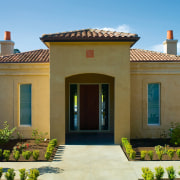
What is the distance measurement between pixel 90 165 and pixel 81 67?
456 cm

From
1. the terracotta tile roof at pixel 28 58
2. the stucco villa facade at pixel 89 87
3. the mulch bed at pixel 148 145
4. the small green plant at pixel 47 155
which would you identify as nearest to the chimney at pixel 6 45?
the stucco villa facade at pixel 89 87

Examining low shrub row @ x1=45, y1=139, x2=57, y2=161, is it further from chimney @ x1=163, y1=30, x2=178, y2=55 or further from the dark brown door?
chimney @ x1=163, y1=30, x2=178, y2=55

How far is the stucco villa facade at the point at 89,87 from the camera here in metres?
10.4

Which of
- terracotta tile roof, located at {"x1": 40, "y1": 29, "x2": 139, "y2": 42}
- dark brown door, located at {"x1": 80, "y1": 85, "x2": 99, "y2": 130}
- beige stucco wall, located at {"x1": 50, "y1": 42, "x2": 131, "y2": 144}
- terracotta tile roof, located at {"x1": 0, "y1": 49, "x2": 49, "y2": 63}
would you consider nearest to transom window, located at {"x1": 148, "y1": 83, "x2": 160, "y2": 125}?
beige stucco wall, located at {"x1": 50, "y1": 42, "x2": 131, "y2": 144}

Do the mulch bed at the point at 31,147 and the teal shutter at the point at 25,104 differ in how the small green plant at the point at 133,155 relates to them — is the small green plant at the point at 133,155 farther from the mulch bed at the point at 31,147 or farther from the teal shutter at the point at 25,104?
the teal shutter at the point at 25,104

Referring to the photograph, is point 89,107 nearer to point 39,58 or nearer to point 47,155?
point 39,58

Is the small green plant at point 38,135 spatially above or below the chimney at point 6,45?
below

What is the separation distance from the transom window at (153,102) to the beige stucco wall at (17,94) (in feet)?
18.6

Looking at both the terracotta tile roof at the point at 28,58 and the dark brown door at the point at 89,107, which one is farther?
the dark brown door at the point at 89,107

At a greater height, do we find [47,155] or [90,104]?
[90,104]

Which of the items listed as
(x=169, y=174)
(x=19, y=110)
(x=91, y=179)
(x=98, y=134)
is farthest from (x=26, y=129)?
(x=169, y=174)

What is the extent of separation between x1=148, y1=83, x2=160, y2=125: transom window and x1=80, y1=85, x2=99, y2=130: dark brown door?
3.18 meters

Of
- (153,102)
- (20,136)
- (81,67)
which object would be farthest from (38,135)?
(153,102)

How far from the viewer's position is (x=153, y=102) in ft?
39.9
